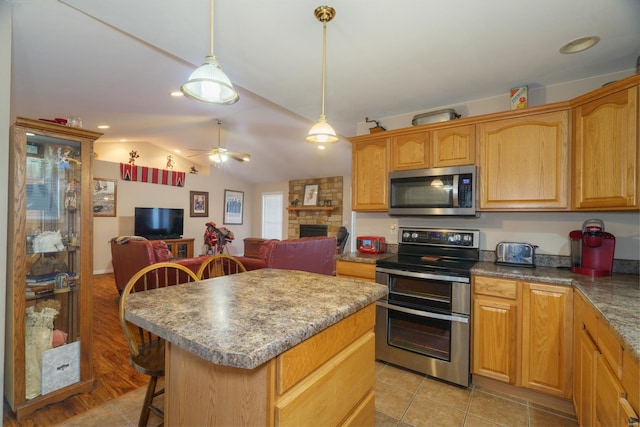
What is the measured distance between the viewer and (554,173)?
7.07ft

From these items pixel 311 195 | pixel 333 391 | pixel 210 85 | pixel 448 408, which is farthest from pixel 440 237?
pixel 311 195

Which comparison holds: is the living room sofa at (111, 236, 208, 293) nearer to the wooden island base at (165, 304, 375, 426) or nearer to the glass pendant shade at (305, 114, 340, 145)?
the glass pendant shade at (305, 114, 340, 145)

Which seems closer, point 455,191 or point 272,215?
point 455,191

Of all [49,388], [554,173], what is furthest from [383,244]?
[49,388]

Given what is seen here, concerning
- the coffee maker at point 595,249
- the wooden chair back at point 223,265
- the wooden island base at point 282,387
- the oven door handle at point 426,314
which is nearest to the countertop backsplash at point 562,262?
the coffee maker at point 595,249

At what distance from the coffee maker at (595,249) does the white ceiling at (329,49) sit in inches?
46.6

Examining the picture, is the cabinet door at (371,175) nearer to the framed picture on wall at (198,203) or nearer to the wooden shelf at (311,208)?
the wooden shelf at (311,208)

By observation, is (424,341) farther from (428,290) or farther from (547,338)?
(547,338)

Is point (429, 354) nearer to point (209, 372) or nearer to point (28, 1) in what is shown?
point (209, 372)

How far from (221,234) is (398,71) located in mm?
5395

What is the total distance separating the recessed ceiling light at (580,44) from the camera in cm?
177

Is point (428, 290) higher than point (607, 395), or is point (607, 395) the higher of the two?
point (428, 290)

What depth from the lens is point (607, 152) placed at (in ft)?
6.20

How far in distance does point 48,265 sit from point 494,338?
321cm
